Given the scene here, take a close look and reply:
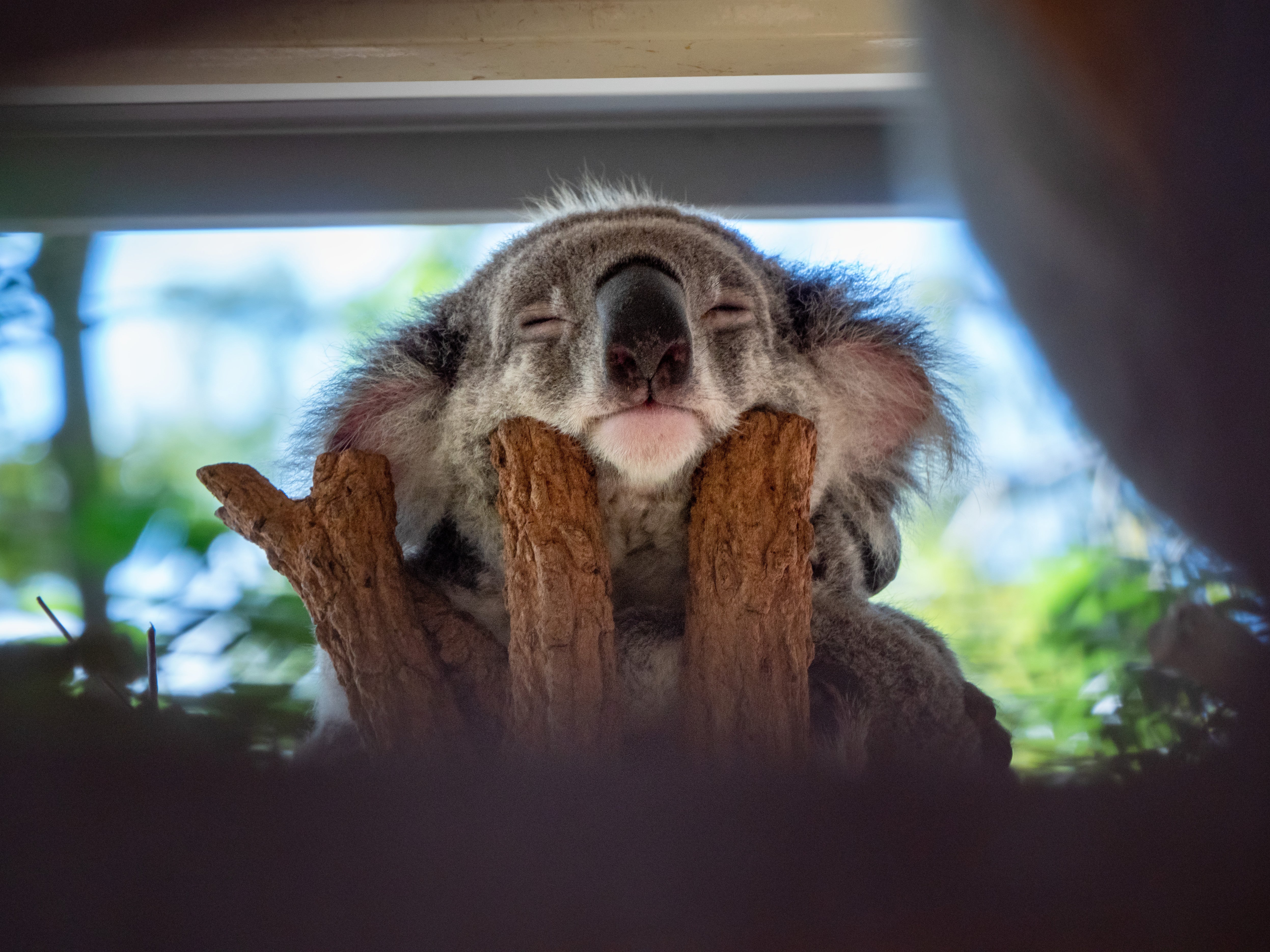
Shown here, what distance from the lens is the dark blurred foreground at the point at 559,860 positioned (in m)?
0.50

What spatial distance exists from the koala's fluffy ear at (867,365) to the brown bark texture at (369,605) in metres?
0.87

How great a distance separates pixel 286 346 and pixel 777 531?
7.80 ft

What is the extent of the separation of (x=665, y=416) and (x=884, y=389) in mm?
701

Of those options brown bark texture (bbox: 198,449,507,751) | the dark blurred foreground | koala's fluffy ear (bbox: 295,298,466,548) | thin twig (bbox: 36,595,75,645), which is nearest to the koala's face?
koala's fluffy ear (bbox: 295,298,466,548)

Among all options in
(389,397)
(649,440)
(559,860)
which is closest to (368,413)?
(389,397)

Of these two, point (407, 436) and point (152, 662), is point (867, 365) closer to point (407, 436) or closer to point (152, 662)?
point (407, 436)

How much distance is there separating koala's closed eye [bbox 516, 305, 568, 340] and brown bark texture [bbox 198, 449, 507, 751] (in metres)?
0.38

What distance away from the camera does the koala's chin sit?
1.52 metres

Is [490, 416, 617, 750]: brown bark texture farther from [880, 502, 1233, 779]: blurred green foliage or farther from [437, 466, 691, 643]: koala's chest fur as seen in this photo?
[880, 502, 1233, 779]: blurred green foliage

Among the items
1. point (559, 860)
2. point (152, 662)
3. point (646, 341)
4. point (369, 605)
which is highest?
point (646, 341)

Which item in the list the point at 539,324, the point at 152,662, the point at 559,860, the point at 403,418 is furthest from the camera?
the point at 403,418

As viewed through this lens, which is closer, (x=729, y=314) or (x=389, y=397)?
(x=729, y=314)

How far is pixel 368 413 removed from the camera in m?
1.99

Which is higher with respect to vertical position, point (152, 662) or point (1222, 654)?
point (152, 662)
